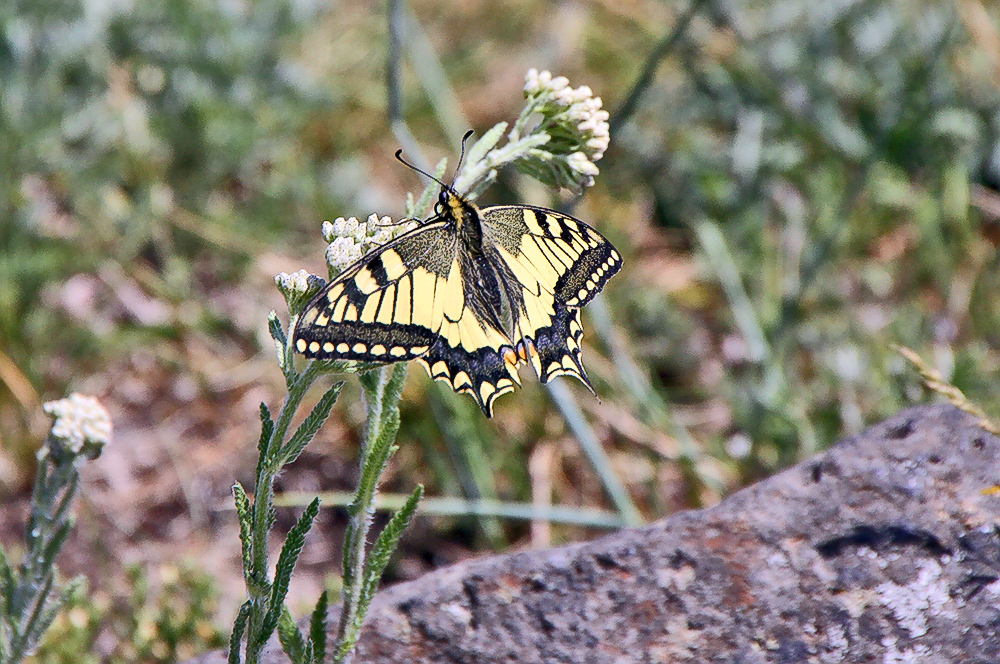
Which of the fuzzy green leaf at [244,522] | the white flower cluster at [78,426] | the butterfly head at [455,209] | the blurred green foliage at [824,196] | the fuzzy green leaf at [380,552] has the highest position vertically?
the blurred green foliage at [824,196]

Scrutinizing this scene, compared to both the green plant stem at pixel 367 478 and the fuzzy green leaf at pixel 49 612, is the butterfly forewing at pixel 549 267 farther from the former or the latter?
the fuzzy green leaf at pixel 49 612

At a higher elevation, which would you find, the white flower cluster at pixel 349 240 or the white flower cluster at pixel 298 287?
the white flower cluster at pixel 349 240

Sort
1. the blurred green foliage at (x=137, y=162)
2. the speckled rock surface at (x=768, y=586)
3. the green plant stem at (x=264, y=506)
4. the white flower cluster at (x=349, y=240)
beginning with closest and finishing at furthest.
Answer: the green plant stem at (x=264, y=506), the white flower cluster at (x=349, y=240), the speckled rock surface at (x=768, y=586), the blurred green foliage at (x=137, y=162)

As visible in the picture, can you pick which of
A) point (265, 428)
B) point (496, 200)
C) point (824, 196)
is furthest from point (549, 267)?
point (824, 196)

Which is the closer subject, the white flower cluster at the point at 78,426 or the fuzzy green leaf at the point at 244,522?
the fuzzy green leaf at the point at 244,522

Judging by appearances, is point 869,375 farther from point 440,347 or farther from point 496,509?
point 440,347

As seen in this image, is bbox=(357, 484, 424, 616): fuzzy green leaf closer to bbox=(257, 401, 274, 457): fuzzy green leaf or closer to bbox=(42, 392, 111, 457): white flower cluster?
bbox=(257, 401, 274, 457): fuzzy green leaf

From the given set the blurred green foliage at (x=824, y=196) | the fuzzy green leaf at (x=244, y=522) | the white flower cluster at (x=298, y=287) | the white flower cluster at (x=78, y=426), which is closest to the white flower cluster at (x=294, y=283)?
the white flower cluster at (x=298, y=287)

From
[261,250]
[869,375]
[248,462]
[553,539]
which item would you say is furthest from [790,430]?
[261,250]
